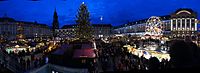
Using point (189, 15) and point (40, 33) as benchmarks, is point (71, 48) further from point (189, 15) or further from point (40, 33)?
point (40, 33)

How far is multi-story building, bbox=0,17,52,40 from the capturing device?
211 feet

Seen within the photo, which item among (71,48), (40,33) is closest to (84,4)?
(71,48)

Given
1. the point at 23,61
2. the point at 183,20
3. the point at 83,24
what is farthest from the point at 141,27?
the point at 23,61

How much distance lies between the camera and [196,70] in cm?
269

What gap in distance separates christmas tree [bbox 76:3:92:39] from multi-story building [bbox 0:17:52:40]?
3258cm

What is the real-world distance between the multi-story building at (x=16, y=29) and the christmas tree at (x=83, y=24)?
32576mm

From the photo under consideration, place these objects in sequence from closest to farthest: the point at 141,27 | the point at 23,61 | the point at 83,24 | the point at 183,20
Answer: the point at 23,61 → the point at 83,24 → the point at 183,20 → the point at 141,27

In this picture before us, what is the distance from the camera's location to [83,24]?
24.9 meters

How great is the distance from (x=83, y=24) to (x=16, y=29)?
158ft

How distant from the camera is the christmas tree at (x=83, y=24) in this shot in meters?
24.2

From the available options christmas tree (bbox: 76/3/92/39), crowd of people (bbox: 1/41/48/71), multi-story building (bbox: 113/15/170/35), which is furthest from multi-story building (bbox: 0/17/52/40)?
crowd of people (bbox: 1/41/48/71)

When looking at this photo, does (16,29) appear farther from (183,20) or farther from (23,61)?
(23,61)

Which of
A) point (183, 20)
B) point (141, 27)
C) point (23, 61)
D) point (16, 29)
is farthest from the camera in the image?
point (141, 27)

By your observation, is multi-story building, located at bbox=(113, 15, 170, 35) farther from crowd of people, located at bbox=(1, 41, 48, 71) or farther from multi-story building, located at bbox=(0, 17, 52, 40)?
crowd of people, located at bbox=(1, 41, 48, 71)
